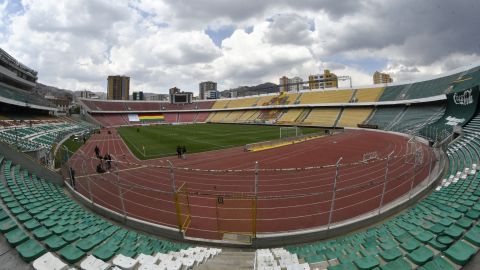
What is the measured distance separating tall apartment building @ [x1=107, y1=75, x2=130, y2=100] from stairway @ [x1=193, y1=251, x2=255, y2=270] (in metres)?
213

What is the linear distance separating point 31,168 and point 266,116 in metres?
63.4

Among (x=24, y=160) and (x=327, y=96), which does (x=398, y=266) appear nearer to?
(x=24, y=160)

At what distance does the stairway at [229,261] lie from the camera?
6.28 m

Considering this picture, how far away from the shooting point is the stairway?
6277 mm

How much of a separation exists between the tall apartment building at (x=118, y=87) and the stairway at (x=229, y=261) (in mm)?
212810

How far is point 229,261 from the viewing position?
23.0 feet

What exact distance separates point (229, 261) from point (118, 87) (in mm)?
217686

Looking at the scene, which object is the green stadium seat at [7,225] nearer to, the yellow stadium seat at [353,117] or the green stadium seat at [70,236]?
the green stadium seat at [70,236]

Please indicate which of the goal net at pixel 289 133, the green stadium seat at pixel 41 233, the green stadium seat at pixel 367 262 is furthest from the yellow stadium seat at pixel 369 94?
the green stadium seat at pixel 41 233

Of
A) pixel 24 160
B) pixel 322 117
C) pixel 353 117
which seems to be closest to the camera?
pixel 24 160

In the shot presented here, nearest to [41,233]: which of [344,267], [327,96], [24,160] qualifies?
[344,267]

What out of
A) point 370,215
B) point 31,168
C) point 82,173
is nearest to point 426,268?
point 370,215

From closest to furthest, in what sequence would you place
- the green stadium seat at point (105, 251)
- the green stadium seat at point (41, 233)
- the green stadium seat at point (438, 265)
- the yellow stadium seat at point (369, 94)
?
the green stadium seat at point (438, 265), the green stadium seat at point (105, 251), the green stadium seat at point (41, 233), the yellow stadium seat at point (369, 94)

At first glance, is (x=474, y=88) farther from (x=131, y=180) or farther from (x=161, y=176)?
(x=131, y=180)
